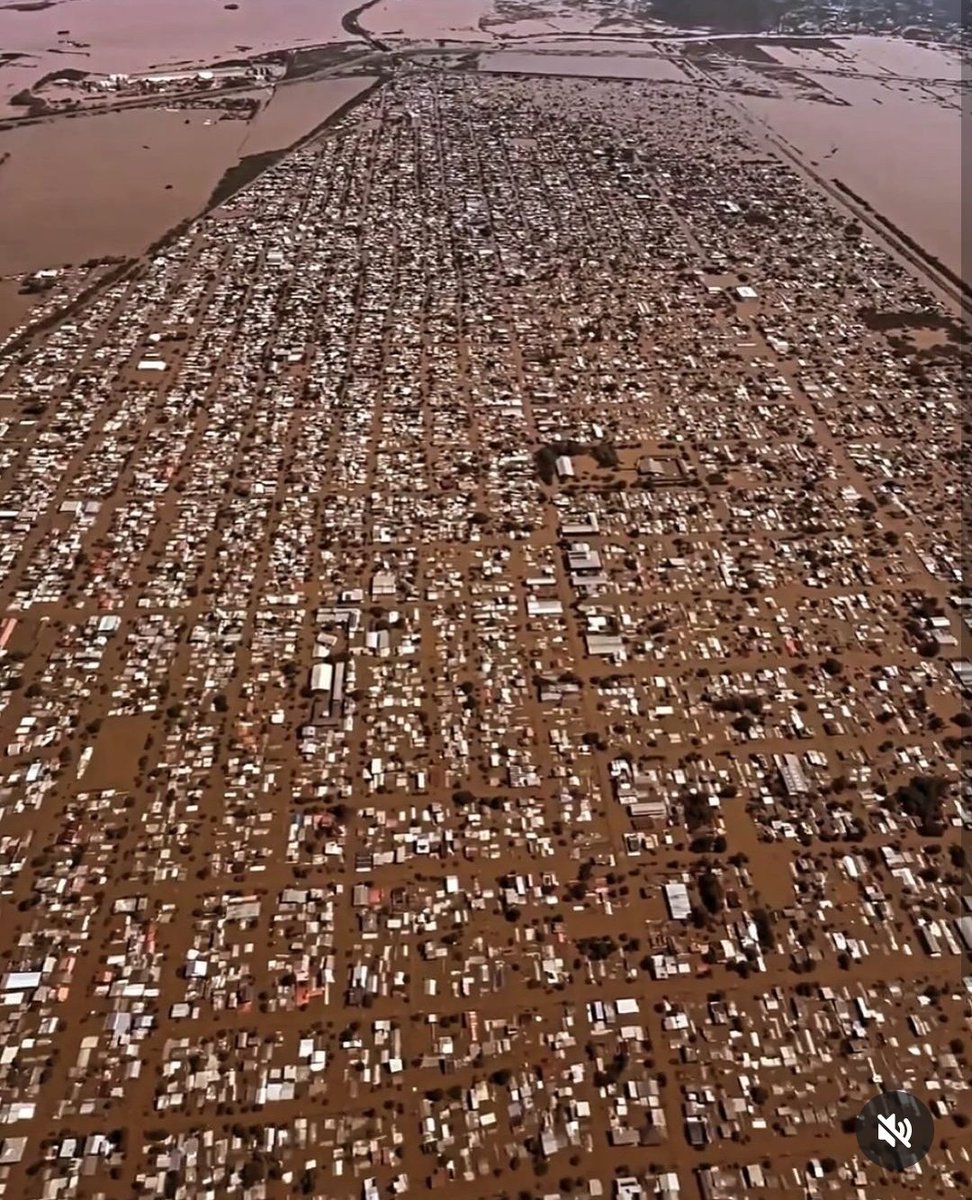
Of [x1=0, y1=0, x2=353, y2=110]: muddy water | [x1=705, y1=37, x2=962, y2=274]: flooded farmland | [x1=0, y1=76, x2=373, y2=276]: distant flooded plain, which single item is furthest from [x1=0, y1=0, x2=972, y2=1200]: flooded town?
[x1=0, y1=0, x2=353, y2=110]: muddy water

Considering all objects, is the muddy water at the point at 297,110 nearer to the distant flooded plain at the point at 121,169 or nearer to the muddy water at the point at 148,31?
the distant flooded plain at the point at 121,169

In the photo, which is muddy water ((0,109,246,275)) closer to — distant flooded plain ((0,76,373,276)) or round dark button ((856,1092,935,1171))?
distant flooded plain ((0,76,373,276))

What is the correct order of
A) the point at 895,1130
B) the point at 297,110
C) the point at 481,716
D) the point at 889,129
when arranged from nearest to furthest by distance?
the point at 895,1130 < the point at 481,716 < the point at 889,129 < the point at 297,110

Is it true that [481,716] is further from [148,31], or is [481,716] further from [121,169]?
[148,31]

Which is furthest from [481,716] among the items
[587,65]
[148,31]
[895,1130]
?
[148,31]

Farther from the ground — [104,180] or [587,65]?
[587,65]

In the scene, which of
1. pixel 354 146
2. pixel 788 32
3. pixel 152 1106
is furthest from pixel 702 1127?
pixel 788 32

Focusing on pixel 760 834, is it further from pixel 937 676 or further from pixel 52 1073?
pixel 52 1073
